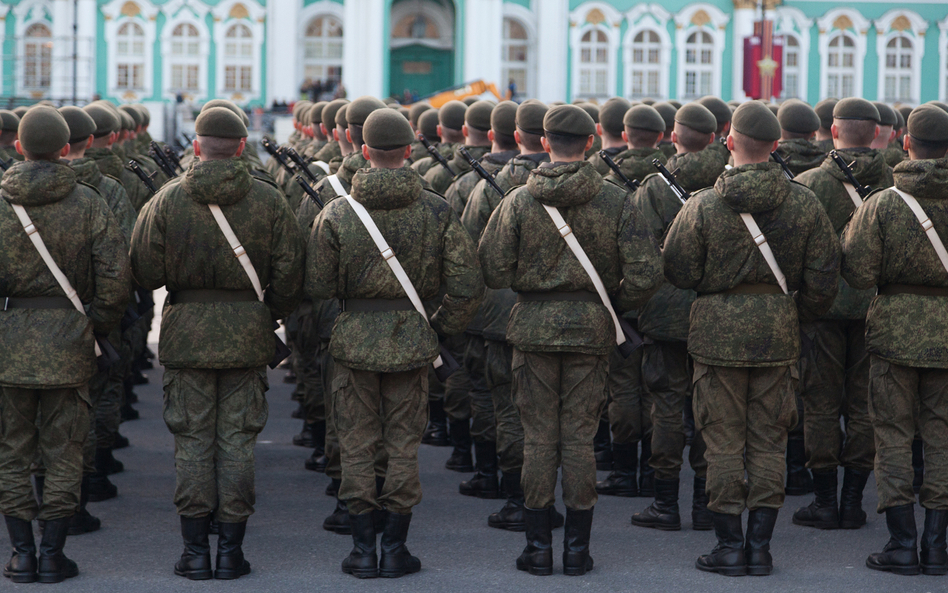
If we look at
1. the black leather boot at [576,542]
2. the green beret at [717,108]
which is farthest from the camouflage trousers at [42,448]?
the green beret at [717,108]

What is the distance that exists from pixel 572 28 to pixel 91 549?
122 ft

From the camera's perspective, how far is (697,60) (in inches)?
1628

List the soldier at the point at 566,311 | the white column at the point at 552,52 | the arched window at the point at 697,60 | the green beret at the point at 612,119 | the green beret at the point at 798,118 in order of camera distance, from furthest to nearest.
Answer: the arched window at the point at 697,60 < the white column at the point at 552,52 < the green beret at the point at 612,119 < the green beret at the point at 798,118 < the soldier at the point at 566,311

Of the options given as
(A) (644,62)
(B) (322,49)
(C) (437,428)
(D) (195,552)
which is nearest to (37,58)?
(B) (322,49)

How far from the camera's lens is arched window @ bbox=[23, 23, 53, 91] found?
38.5 meters

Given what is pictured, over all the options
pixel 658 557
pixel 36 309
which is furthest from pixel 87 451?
pixel 658 557

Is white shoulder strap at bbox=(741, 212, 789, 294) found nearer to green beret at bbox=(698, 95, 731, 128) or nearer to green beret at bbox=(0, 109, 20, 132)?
green beret at bbox=(698, 95, 731, 128)

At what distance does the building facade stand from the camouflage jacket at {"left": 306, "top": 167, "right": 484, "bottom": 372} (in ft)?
111

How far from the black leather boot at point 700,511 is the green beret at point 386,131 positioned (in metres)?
2.37

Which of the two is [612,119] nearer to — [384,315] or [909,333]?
[909,333]

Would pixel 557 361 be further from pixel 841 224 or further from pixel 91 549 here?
pixel 91 549

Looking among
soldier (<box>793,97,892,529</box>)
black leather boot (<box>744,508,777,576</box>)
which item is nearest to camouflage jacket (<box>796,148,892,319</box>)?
soldier (<box>793,97,892,529</box>)

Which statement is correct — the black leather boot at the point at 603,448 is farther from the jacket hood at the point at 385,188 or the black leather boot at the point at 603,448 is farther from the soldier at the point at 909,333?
the jacket hood at the point at 385,188

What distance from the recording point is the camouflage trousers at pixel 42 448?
17.0ft
